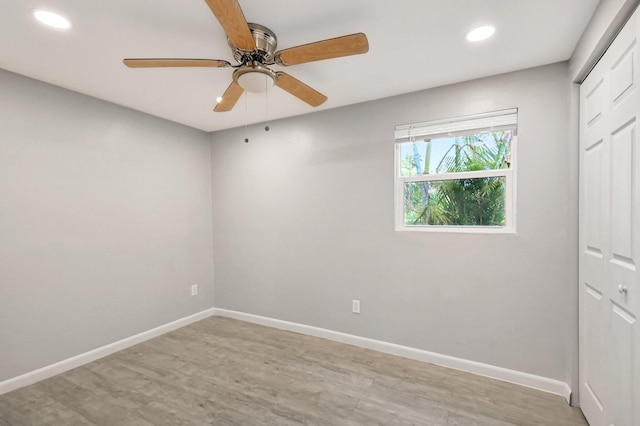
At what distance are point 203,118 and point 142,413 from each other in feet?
9.07

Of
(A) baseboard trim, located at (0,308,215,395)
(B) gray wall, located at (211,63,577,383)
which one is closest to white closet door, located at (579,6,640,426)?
(B) gray wall, located at (211,63,577,383)

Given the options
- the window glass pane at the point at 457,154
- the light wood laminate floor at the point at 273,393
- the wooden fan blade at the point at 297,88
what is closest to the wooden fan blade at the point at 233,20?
the wooden fan blade at the point at 297,88

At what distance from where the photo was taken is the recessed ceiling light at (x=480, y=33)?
1.69 metres

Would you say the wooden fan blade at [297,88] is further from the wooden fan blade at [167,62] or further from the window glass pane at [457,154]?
the window glass pane at [457,154]

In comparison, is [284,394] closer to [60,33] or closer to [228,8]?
[228,8]

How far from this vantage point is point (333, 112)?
298 centimetres

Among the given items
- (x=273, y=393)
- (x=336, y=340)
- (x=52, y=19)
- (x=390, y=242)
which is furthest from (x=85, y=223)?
(x=390, y=242)

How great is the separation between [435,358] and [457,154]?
1794 mm

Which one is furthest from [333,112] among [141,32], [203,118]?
[141,32]

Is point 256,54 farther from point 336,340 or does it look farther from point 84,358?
point 84,358

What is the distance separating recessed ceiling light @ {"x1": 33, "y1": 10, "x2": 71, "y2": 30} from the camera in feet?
5.14

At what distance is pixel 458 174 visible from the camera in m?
2.48

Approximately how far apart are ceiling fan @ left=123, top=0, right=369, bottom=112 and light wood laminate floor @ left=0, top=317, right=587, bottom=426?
7.11 ft

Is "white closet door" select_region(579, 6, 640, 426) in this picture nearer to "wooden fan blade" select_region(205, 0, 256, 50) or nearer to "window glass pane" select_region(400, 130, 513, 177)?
"window glass pane" select_region(400, 130, 513, 177)
